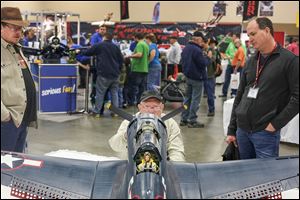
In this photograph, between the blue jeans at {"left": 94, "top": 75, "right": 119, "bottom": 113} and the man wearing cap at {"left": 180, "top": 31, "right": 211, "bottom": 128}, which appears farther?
the blue jeans at {"left": 94, "top": 75, "right": 119, "bottom": 113}

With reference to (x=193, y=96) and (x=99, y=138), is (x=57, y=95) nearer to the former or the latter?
(x=99, y=138)

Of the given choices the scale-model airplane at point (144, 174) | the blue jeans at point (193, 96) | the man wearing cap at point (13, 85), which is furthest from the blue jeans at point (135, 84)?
the scale-model airplane at point (144, 174)

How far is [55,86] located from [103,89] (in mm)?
807

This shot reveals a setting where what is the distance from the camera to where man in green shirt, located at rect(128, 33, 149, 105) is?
735cm

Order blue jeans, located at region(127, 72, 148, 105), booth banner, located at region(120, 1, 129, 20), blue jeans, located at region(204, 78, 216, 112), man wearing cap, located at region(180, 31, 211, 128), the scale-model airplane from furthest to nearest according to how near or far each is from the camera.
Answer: booth banner, located at region(120, 1, 129, 20), blue jeans, located at region(127, 72, 148, 105), blue jeans, located at region(204, 78, 216, 112), man wearing cap, located at region(180, 31, 211, 128), the scale-model airplane

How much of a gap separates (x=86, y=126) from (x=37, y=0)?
14812mm

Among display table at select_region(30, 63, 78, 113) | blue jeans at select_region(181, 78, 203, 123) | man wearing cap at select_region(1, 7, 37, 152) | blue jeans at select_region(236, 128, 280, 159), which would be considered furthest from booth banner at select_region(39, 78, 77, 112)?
blue jeans at select_region(236, 128, 280, 159)

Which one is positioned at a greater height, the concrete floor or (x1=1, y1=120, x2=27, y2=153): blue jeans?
(x1=1, y1=120, x2=27, y2=153): blue jeans

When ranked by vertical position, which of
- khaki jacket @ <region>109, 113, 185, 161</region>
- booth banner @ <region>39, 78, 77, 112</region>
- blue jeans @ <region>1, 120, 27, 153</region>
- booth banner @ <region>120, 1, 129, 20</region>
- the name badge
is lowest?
booth banner @ <region>39, 78, 77, 112</region>

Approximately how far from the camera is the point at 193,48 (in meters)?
5.98

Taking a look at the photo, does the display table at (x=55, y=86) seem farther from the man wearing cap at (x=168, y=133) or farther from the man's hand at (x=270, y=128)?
the man's hand at (x=270, y=128)

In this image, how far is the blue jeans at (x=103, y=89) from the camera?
6566 mm

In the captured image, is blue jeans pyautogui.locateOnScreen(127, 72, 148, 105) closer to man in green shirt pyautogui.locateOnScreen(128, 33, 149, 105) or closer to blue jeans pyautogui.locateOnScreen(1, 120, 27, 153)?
man in green shirt pyautogui.locateOnScreen(128, 33, 149, 105)

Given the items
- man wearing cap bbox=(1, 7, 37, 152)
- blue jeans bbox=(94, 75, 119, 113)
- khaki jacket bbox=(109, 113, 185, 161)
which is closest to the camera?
man wearing cap bbox=(1, 7, 37, 152)
